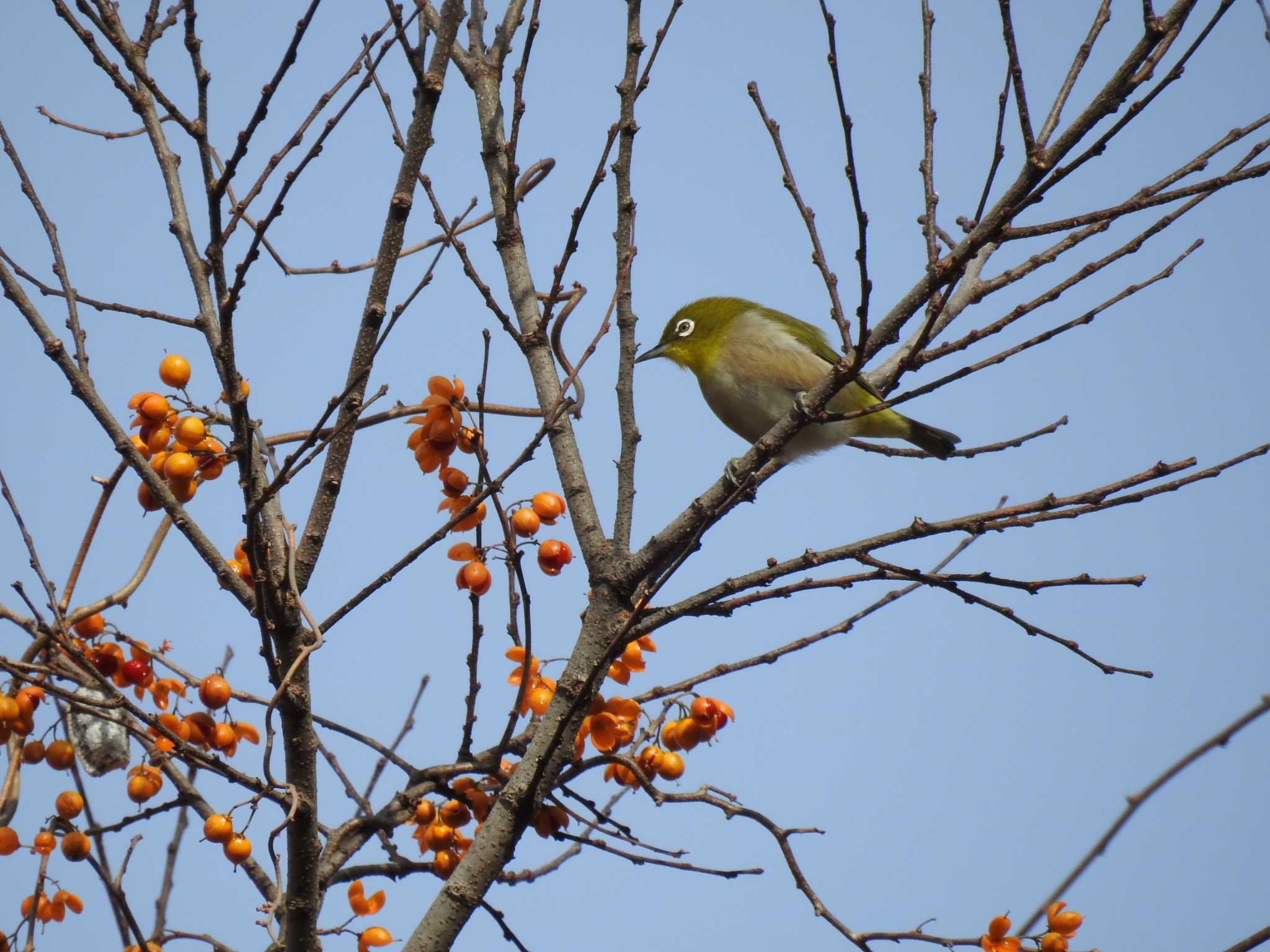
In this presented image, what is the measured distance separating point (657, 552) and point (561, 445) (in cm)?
83

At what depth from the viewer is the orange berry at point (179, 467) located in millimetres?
3225

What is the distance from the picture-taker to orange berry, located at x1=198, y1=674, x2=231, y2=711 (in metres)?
3.68

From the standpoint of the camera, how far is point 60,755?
3.72m

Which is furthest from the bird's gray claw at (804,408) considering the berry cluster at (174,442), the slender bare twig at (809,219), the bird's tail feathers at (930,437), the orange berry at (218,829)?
the bird's tail feathers at (930,437)

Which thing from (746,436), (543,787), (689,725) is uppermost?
(746,436)

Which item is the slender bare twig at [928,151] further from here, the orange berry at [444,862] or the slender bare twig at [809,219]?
the orange berry at [444,862]

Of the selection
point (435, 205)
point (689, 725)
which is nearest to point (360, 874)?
point (689, 725)

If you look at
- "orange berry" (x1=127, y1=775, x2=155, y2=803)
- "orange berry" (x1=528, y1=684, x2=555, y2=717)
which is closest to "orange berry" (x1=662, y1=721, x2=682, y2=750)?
"orange berry" (x1=528, y1=684, x2=555, y2=717)

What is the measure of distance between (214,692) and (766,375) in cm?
363

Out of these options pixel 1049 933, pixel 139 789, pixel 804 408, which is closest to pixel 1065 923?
pixel 1049 933

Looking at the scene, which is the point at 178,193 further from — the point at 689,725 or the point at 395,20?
the point at 689,725

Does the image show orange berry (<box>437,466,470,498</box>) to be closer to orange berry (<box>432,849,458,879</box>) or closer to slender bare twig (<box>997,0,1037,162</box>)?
orange berry (<box>432,849,458,879</box>)

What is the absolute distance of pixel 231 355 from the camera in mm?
2766

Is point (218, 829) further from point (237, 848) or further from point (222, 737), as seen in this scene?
point (222, 737)
